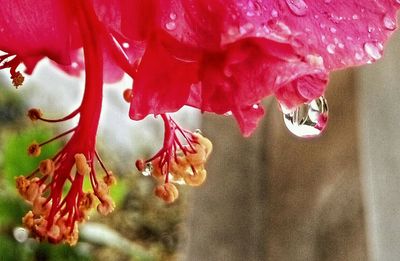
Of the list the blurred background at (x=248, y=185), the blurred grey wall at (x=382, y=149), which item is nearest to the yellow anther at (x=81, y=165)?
the blurred background at (x=248, y=185)

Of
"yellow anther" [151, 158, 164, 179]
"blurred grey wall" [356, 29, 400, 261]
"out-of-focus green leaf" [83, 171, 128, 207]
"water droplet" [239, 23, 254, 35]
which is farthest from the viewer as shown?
"out-of-focus green leaf" [83, 171, 128, 207]

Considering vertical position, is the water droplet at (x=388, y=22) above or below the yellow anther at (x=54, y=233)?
above

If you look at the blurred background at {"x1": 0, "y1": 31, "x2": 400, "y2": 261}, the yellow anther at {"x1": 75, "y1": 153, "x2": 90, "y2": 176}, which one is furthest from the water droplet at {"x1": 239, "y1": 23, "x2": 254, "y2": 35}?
the blurred background at {"x1": 0, "y1": 31, "x2": 400, "y2": 261}

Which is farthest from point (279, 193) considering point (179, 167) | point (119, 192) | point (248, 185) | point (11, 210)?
point (179, 167)

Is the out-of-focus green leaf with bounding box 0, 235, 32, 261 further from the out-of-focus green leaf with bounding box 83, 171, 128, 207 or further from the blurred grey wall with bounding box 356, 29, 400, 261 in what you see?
the blurred grey wall with bounding box 356, 29, 400, 261

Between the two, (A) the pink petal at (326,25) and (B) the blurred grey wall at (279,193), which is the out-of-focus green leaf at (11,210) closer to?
Answer: (B) the blurred grey wall at (279,193)

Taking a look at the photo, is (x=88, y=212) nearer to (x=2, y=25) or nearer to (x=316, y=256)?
(x=2, y=25)

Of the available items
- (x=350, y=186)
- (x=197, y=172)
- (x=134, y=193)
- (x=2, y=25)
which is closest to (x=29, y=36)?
(x=2, y=25)
